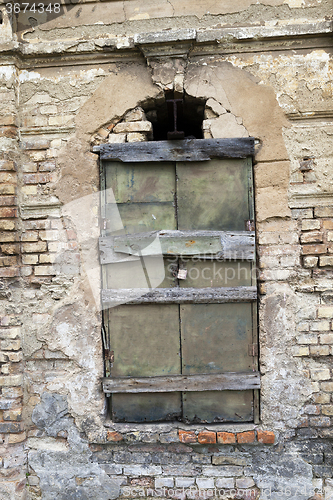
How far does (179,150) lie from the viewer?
7.72 ft

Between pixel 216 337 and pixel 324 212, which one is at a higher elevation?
pixel 324 212

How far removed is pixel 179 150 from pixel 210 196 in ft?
1.37

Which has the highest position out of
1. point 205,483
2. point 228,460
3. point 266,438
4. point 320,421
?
point 320,421

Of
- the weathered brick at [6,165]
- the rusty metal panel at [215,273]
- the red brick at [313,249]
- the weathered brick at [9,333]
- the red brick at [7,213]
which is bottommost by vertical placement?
the weathered brick at [9,333]

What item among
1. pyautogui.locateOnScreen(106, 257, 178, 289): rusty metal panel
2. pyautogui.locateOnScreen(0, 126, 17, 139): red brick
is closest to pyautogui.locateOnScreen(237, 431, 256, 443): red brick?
pyautogui.locateOnScreen(106, 257, 178, 289): rusty metal panel

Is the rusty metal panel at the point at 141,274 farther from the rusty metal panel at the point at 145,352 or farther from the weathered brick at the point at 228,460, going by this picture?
the weathered brick at the point at 228,460

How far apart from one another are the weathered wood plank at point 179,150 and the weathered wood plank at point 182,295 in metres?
0.98

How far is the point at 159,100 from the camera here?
2.42m

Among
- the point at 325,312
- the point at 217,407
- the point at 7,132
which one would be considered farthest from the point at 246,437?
the point at 7,132

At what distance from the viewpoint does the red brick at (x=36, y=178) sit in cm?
243

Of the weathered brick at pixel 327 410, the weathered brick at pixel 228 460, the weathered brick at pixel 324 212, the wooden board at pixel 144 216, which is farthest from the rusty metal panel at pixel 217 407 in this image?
the weathered brick at pixel 324 212

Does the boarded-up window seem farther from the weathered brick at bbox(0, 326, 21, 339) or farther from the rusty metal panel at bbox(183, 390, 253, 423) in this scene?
the weathered brick at bbox(0, 326, 21, 339)

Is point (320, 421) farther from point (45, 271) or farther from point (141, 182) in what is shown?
point (45, 271)

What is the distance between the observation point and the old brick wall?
2305 millimetres
